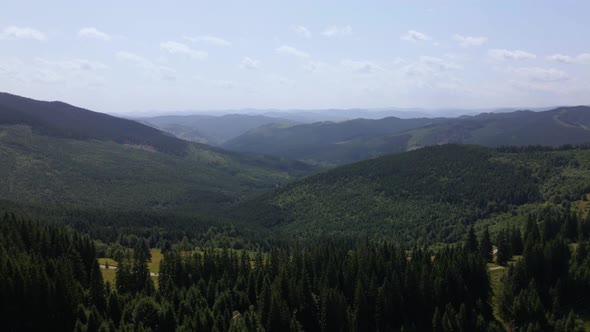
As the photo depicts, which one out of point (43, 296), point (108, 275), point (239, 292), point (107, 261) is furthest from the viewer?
point (107, 261)

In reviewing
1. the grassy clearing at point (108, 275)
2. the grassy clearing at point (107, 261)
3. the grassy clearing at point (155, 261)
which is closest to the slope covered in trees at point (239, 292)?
the grassy clearing at point (108, 275)

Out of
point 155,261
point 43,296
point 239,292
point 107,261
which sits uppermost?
point 43,296

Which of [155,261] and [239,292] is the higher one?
[239,292]

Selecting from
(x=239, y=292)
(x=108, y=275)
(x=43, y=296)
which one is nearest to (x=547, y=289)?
(x=239, y=292)

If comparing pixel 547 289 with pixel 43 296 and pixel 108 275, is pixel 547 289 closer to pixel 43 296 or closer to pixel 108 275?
pixel 43 296

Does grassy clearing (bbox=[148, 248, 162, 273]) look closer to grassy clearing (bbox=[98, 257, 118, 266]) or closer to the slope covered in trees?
grassy clearing (bbox=[98, 257, 118, 266])

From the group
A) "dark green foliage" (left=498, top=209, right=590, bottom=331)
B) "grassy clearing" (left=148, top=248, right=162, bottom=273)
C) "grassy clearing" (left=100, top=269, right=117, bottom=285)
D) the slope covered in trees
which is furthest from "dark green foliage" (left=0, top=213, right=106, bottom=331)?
"dark green foliage" (left=498, top=209, right=590, bottom=331)

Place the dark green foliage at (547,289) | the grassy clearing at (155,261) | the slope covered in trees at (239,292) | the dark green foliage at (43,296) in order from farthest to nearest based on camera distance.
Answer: the grassy clearing at (155,261), the dark green foliage at (547,289), the slope covered in trees at (239,292), the dark green foliage at (43,296)

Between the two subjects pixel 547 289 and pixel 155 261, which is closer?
pixel 547 289

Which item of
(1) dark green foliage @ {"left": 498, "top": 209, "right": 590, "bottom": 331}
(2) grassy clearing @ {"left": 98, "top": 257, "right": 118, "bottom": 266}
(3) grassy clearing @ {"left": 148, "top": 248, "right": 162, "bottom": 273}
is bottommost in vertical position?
(3) grassy clearing @ {"left": 148, "top": 248, "right": 162, "bottom": 273}

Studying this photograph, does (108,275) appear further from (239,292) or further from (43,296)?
(239,292)

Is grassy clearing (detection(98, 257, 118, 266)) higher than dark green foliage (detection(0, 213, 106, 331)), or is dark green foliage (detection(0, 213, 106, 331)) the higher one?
dark green foliage (detection(0, 213, 106, 331))

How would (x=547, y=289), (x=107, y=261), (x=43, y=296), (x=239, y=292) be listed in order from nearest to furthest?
(x=43, y=296)
(x=239, y=292)
(x=547, y=289)
(x=107, y=261)

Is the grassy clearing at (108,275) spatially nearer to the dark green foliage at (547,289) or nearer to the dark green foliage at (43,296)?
the dark green foliage at (43,296)
